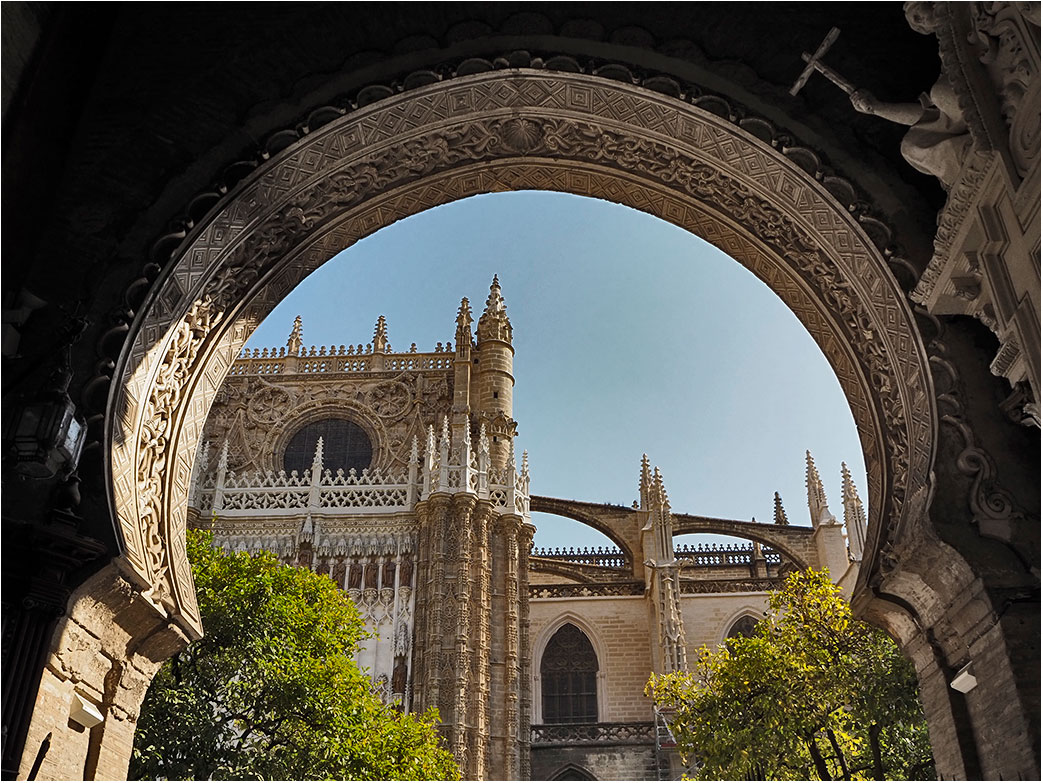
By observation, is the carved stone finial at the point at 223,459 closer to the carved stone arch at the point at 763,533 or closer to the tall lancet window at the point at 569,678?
the tall lancet window at the point at 569,678

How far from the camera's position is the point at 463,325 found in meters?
32.5

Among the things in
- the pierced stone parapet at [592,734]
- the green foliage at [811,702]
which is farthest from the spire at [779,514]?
the green foliage at [811,702]

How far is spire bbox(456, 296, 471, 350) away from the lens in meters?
31.8

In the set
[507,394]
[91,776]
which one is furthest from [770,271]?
[507,394]

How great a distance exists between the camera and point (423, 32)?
23.9 feet

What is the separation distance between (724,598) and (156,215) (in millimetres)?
29324

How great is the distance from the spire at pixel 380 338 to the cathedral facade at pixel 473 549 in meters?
0.06

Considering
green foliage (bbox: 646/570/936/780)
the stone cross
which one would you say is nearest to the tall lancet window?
green foliage (bbox: 646/570/936/780)

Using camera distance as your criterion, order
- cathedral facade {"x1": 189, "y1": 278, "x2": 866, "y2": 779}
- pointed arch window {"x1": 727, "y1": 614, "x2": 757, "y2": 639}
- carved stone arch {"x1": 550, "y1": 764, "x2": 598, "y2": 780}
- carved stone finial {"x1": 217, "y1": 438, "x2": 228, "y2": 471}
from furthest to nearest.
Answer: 1. pointed arch window {"x1": 727, "y1": 614, "x2": 757, "y2": 639}
2. carved stone finial {"x1": 217, "y1": 438, "x2": 228, "y2": 471}
3. carved stone arch {"x1": 550, "y1": 764, "x2": 598, "y2": 780}
4. cathedral facade {"x1": 189, "y1": 278, "x2": 866, "y2": 779}

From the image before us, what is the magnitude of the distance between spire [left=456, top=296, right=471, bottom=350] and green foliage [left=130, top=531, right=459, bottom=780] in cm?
1742

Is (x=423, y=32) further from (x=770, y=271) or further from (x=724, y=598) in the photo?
(x=724, y=598)

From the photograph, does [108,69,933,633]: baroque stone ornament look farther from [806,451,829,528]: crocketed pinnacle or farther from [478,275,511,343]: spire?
[806,451,829,528]: crocketed pinnacle

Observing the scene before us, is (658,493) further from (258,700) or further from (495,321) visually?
(258,700)

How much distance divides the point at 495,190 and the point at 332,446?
77.1 ft
